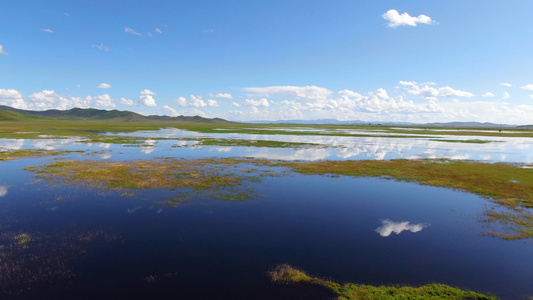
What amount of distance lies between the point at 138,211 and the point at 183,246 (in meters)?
6.21

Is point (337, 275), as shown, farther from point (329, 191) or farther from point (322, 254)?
point (329, 191)

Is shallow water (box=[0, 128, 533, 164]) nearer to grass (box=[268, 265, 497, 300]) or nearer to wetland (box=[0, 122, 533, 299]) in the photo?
wetland (box=[0, 122, 533, 299])

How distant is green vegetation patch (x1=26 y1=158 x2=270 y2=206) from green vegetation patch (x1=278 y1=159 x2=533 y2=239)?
9.90 meters

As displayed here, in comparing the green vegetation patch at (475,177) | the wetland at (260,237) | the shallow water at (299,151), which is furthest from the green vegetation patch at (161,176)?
the green vegetation patch at (475,177)

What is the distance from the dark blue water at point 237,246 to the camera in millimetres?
10000

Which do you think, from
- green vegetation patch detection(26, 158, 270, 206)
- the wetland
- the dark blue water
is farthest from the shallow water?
the dark blue water

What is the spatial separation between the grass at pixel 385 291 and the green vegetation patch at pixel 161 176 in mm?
11113

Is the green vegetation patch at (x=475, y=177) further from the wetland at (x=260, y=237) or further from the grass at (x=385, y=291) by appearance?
the grass at (x=385, y=291)

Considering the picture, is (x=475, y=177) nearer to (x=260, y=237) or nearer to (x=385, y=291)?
(x=385, y=291)

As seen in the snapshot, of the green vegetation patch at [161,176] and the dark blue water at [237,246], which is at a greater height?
the green vegetation patch at [161,176]

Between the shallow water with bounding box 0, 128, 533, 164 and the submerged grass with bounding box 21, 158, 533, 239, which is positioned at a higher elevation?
the shallow water with bounding box 0, 128, 533, 164

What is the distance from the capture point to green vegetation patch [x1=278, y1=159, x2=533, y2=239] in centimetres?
1761

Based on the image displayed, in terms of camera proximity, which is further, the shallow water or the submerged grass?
the shallow water

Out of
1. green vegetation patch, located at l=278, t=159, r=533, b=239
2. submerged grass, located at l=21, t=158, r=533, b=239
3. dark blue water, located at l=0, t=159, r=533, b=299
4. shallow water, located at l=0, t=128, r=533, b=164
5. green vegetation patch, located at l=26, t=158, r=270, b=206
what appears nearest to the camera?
dark blue water, located at l=0, t=159, r=533, b=299
